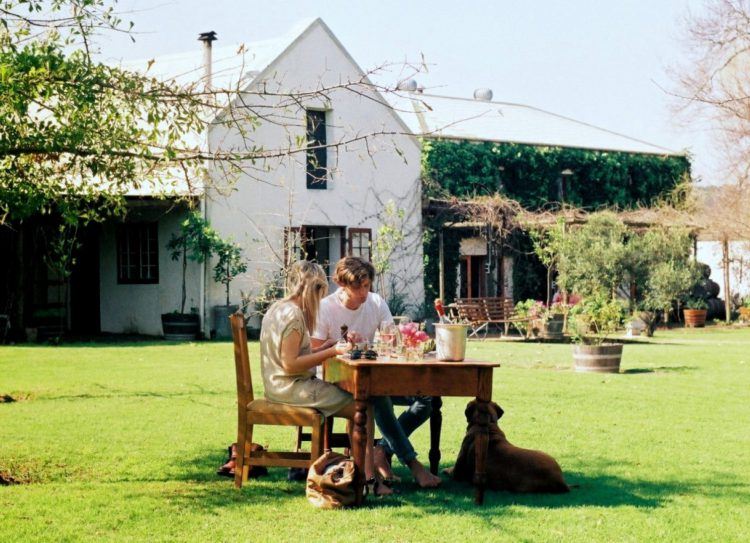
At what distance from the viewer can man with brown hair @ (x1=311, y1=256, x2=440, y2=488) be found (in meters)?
6.82

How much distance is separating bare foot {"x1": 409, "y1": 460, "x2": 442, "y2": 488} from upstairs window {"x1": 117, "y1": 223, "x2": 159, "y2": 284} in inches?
636

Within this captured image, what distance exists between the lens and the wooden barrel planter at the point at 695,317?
28.1 metres

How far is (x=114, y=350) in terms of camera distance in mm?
17875

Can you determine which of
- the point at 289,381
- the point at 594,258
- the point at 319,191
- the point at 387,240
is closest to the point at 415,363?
the point at 289,381

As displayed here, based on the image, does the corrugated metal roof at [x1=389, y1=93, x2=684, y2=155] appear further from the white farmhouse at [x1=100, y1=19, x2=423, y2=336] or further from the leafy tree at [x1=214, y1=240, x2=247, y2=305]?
the leafy tree at [x1=214, y1=240, x2=247, y2=305]

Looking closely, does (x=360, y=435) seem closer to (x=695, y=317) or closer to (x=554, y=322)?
(x=554, y=322)

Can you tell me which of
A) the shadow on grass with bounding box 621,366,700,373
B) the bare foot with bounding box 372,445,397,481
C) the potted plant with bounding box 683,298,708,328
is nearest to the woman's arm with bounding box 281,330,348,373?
the bare foot with bounding box 372,445,397,481

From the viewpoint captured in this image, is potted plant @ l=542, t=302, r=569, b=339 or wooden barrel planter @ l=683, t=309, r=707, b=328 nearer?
potted plant @ l=542, t=302, r=569, b=339

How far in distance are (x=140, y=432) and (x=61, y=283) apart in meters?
14.4

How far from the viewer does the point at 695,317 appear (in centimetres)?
2814

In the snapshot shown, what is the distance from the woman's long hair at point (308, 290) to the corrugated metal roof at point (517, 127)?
20.6m

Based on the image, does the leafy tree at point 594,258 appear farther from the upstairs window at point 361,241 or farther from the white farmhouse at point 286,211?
the upstairs window at point 361,241

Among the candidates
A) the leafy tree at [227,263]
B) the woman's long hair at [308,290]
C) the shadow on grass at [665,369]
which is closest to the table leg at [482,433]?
the woman's long hair at [308,290]

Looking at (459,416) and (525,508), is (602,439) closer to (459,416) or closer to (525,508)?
(459,416)
